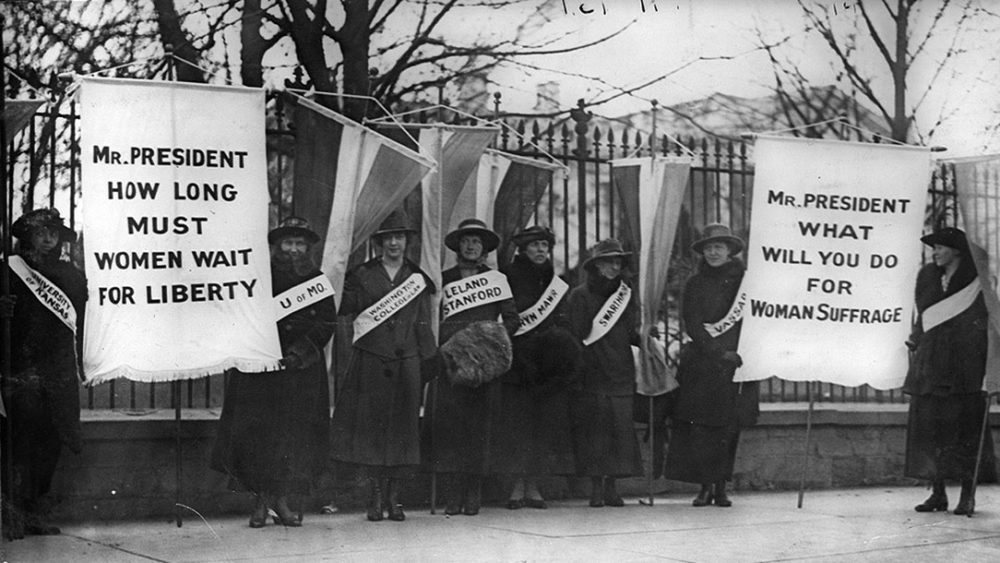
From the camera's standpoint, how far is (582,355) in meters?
9.16

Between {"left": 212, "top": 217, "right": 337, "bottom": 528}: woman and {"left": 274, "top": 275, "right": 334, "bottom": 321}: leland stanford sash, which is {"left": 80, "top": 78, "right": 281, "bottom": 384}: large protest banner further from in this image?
{"left": 212, "top": 217, "right": 337, "bottom": 528}: woman

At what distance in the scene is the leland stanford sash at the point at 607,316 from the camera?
9227 millimetres

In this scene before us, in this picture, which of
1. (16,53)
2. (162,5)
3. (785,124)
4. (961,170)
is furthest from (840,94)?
(16,53)

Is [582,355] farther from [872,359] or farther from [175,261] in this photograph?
[175,261]

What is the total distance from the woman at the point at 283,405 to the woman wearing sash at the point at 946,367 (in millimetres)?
4505

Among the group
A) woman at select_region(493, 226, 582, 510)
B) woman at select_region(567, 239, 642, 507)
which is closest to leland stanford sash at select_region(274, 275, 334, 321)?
woman at select_region(493, 226, 582, 510)

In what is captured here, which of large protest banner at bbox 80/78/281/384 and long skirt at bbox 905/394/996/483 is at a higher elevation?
large protest banner at bbox 80/78/281/384

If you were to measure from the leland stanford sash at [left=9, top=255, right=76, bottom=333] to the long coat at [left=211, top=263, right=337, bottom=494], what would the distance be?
1.09m

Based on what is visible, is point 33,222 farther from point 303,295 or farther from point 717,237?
point 717,237

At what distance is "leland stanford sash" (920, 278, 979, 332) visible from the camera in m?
9.28

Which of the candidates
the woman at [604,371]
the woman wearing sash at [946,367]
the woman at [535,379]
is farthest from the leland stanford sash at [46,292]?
the woman wearing sash at [946,367]

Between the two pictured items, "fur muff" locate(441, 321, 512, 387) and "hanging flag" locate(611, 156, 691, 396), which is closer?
"fur muff" locate(441, 321, 512, 387)

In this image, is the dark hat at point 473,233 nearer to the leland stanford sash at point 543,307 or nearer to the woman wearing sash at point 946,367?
the leland stanford sash at point 543,307

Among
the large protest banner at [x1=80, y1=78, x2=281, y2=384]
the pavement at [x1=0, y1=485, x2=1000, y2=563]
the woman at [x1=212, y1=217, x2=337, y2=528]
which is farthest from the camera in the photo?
the woman at [x1=212, y1=217, x2=337, y2=528]
